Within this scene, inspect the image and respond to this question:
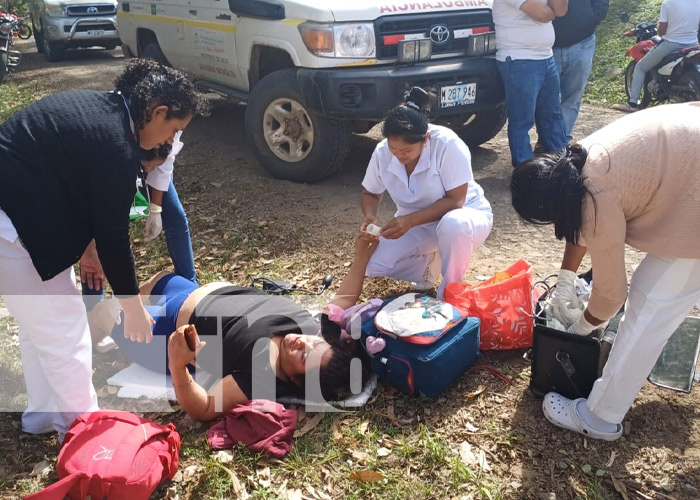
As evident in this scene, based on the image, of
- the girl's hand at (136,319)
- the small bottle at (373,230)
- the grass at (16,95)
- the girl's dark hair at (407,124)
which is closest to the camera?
the girl's hand at (136,319)

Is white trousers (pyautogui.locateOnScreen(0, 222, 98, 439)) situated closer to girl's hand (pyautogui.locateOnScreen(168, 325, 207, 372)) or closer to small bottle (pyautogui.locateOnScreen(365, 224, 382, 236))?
girl's hand (pyautogui.locateOnScreen(168, 325, 207, 372))

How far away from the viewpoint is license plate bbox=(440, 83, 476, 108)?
5.03 m

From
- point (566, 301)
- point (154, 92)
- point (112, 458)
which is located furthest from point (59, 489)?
point (566, 301)

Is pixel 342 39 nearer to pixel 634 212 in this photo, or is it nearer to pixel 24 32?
pixel 634 212

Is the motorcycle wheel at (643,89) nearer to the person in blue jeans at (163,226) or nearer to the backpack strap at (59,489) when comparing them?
the person in blue jeans at (163,226)

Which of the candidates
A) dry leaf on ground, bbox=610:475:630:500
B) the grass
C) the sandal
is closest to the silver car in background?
the grass

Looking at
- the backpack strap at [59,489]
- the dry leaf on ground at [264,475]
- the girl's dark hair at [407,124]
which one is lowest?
the dry leaf on ground at [264,475]

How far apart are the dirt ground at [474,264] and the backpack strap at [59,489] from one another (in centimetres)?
64

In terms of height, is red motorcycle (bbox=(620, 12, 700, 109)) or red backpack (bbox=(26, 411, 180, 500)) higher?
red motorcycle (bbox=(620, 12, 700, 109))

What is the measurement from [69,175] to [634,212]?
210 centimetres

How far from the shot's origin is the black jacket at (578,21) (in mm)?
5449

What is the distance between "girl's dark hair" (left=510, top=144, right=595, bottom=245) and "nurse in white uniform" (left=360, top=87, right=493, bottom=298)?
1.10 m

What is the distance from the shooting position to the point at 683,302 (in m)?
2.49

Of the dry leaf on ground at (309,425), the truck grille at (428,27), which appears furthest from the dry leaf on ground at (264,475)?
the truck grille at (428,27)
